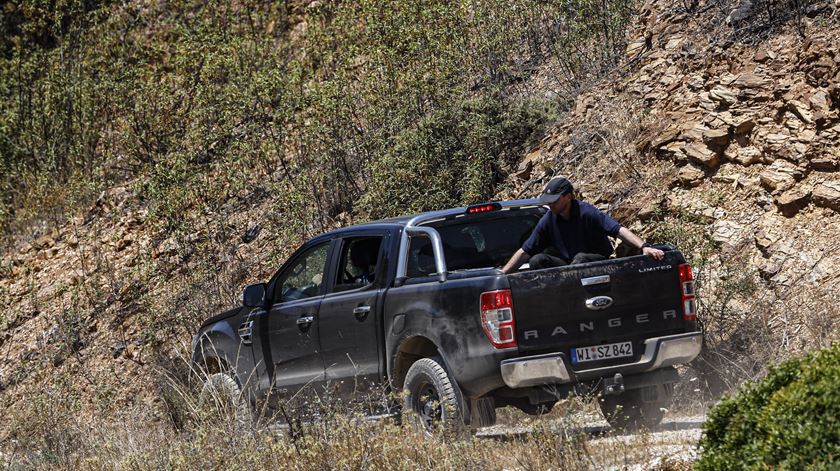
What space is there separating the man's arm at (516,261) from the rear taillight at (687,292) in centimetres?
112

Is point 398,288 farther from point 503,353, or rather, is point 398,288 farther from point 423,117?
point 423,117

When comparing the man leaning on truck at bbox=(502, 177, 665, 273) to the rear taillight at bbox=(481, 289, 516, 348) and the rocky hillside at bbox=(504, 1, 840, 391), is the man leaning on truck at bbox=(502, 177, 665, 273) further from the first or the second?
the rocky hillside at bbox=(504, 1, 840, 391)

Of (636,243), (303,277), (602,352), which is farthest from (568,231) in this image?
(303,277)

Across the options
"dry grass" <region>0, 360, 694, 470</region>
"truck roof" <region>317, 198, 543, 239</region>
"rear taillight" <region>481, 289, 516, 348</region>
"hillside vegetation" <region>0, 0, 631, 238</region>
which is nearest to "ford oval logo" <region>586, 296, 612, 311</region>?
"rear taillight" <region>481, 289, 516, 348</region>

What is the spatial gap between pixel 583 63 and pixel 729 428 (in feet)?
35.0

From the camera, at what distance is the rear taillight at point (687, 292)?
714 centimetres

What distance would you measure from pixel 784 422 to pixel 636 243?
3.56 meters

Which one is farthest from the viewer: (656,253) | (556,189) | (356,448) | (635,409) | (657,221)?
(657,221)

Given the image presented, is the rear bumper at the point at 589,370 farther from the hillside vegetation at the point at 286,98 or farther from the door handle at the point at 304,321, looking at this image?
the hillside vegetation at the point at 286,98

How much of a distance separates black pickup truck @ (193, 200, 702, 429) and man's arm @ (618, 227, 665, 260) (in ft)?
0.20

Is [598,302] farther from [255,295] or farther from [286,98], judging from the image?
[286,98]

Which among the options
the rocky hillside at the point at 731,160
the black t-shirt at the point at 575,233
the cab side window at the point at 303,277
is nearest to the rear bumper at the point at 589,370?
the rocky hillside at the point at 731,160

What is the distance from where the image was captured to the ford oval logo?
22.5 feet

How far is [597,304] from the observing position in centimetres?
687
